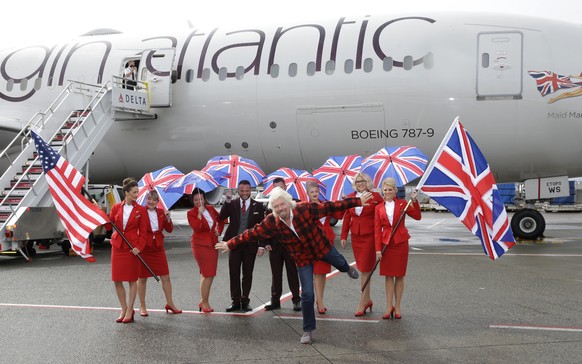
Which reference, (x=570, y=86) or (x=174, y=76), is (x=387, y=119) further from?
(x=174, y=76)

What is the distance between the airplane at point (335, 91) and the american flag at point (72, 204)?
7175 millimetres

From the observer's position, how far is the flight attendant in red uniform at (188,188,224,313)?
24.3 feet

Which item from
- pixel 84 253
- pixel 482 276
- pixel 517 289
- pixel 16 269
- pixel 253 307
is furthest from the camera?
pixel 16 269

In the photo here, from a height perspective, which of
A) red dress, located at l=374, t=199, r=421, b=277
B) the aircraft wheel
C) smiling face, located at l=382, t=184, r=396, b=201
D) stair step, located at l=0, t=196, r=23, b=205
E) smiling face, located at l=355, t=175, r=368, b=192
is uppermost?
smiling face, located at l=355, t=175, r=368, b=192

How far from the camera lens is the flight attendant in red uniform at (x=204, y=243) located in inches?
291

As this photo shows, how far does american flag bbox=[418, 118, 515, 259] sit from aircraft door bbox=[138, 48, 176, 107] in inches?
395

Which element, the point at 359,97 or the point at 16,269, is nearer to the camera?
the point at 16,269

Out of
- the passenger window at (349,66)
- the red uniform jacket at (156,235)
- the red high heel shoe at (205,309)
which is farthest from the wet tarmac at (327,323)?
the passenger window at (349,66)

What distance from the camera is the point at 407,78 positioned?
13.9 metres

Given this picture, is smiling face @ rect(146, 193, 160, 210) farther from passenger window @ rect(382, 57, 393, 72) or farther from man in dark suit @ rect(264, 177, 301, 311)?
passenger window @ rect(382, 57, 393, 72)

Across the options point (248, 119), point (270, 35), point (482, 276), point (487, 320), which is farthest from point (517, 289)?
point (270, 35)

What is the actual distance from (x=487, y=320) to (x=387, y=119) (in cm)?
806

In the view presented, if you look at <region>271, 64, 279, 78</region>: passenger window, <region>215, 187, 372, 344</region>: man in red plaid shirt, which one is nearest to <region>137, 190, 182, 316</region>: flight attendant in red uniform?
<region>215, 187, 372, 344</region>: man in red plaid shirt

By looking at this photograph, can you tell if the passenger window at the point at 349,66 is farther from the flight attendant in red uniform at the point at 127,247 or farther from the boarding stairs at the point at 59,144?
the flight attendant in red uniform at the point at 127,247
